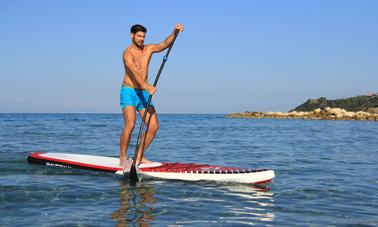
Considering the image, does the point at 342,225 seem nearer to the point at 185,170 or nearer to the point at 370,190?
the point at 370,190

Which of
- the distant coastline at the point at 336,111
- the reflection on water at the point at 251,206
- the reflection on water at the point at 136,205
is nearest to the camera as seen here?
the reflection on water at the point at 136,205

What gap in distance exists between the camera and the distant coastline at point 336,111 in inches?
2062

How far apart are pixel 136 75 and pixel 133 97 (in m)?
0.55

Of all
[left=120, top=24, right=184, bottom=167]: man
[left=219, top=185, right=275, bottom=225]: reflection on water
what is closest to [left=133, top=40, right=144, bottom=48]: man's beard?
[left=120, top=24, right=184, bottom=167]: man

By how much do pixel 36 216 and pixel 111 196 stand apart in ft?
4.26

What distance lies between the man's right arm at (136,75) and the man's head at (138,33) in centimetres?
31

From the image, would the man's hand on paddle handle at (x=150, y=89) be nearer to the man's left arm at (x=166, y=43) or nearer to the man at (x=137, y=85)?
the man at (x=137, y=85)

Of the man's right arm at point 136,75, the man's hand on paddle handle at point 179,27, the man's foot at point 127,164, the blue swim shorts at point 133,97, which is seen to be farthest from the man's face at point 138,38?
the man's foot at point 127,164

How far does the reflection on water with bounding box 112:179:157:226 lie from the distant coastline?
1895 inches

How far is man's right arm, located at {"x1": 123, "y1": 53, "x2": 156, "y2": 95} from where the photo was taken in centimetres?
705

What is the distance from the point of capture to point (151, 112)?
7609 millimetres

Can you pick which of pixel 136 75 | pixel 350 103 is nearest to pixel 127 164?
pixel 136 75

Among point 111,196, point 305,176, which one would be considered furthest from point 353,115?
point 111,196

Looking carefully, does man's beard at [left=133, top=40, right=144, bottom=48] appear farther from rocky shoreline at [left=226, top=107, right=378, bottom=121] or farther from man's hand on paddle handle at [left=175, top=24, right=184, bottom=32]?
rocky shoreline at [left=226, top=107, right=378, bottom=121]
